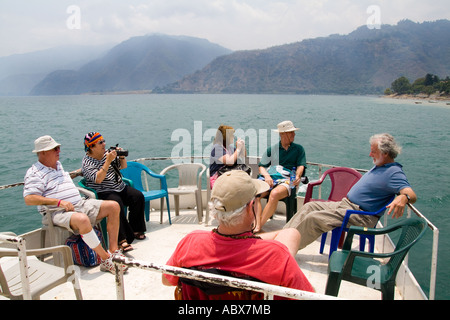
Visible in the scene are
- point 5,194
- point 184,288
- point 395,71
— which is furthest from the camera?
point 395,71

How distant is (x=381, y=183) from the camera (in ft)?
10.2

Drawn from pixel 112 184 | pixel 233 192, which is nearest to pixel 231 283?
pixel 233 192

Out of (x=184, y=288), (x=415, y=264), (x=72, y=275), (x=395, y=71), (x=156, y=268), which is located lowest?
(x=415, y=264)

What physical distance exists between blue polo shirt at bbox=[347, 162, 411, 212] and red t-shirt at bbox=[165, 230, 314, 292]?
1826mm

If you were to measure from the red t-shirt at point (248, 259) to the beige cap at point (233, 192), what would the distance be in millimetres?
171

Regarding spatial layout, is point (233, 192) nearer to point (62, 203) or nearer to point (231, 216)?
point (231, 216)

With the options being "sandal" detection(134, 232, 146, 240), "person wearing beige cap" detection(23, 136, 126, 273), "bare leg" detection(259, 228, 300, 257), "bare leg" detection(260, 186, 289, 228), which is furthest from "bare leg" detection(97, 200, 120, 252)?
"bare leg" detection(259, 228, 300, 257)

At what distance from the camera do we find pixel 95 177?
364 cm

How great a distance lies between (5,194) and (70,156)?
8.16 m

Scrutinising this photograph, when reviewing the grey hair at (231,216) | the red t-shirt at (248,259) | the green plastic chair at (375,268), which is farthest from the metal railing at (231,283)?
the green plastic chair at (375,268)

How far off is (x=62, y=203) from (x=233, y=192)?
2.11 metres

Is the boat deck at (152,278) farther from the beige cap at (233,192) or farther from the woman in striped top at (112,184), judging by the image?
the beige cap at (233,192)
